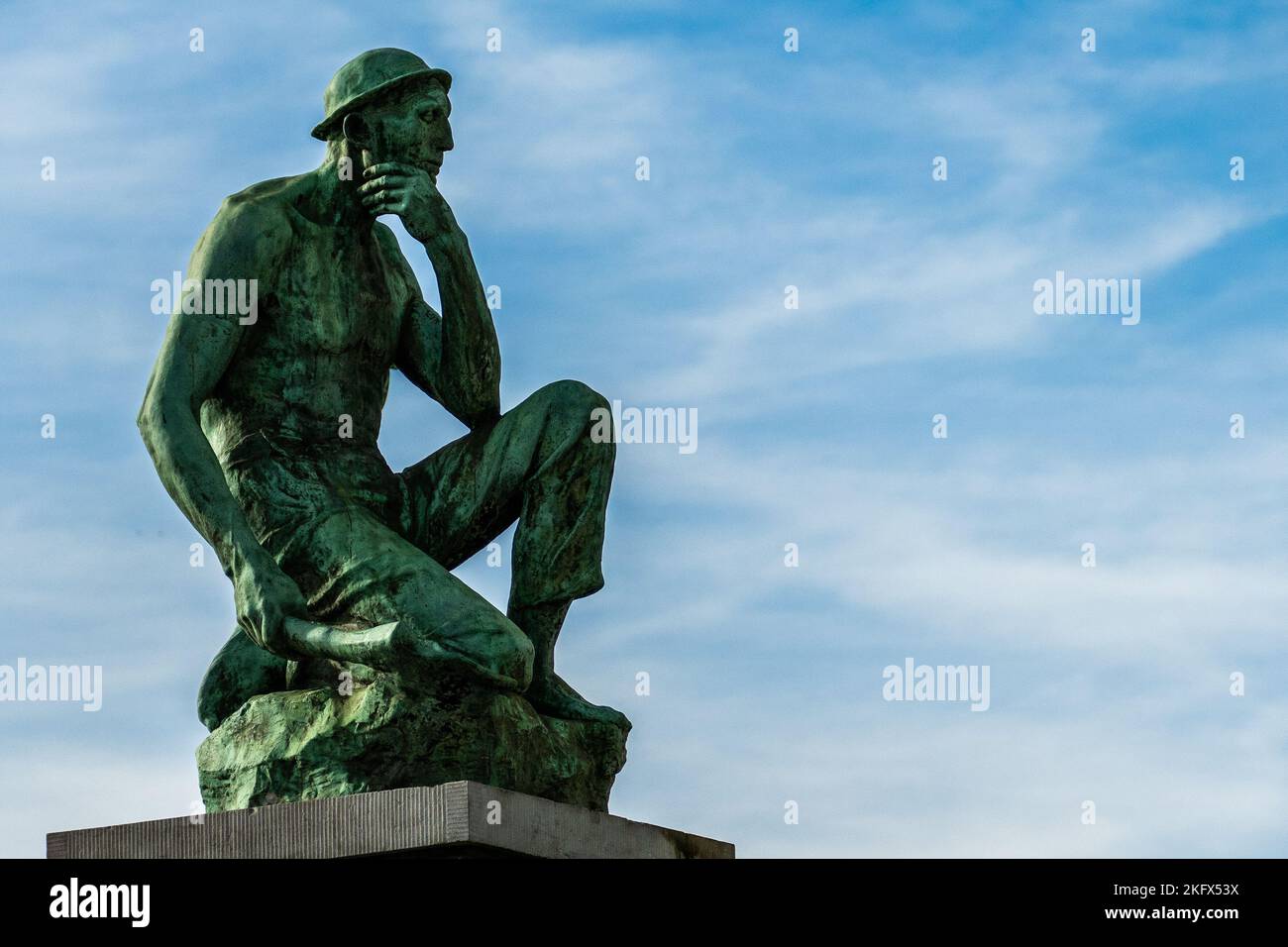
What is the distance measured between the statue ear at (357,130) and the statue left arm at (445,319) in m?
0.14

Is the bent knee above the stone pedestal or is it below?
above

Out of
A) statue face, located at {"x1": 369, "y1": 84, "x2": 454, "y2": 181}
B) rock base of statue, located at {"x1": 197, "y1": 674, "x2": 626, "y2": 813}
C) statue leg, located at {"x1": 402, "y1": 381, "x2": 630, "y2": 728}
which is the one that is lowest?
rock base of statue, located at {"x1": 197, "y1": 674, "x2": 626, "y2": 813}

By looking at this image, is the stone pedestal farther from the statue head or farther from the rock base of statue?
the statue head

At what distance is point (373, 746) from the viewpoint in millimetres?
10406

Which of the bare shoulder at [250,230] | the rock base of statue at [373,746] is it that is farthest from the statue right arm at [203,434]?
the rock base of statue at [373,746]

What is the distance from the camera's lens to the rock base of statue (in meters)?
10.4

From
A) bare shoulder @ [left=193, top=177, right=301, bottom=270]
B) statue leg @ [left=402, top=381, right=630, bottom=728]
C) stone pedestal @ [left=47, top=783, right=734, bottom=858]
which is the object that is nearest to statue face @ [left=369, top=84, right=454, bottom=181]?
bare shoulder @ [left=193, top=177, right=301, bottom=270]

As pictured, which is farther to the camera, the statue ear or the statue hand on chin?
the statue ear

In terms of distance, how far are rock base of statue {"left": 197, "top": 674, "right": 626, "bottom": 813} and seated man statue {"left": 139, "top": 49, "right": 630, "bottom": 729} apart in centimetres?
30

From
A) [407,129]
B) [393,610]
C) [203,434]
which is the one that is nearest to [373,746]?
[393,610]

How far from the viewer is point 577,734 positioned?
36.3 feet

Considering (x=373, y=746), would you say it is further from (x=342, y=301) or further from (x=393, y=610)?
(x=342, y=301)
